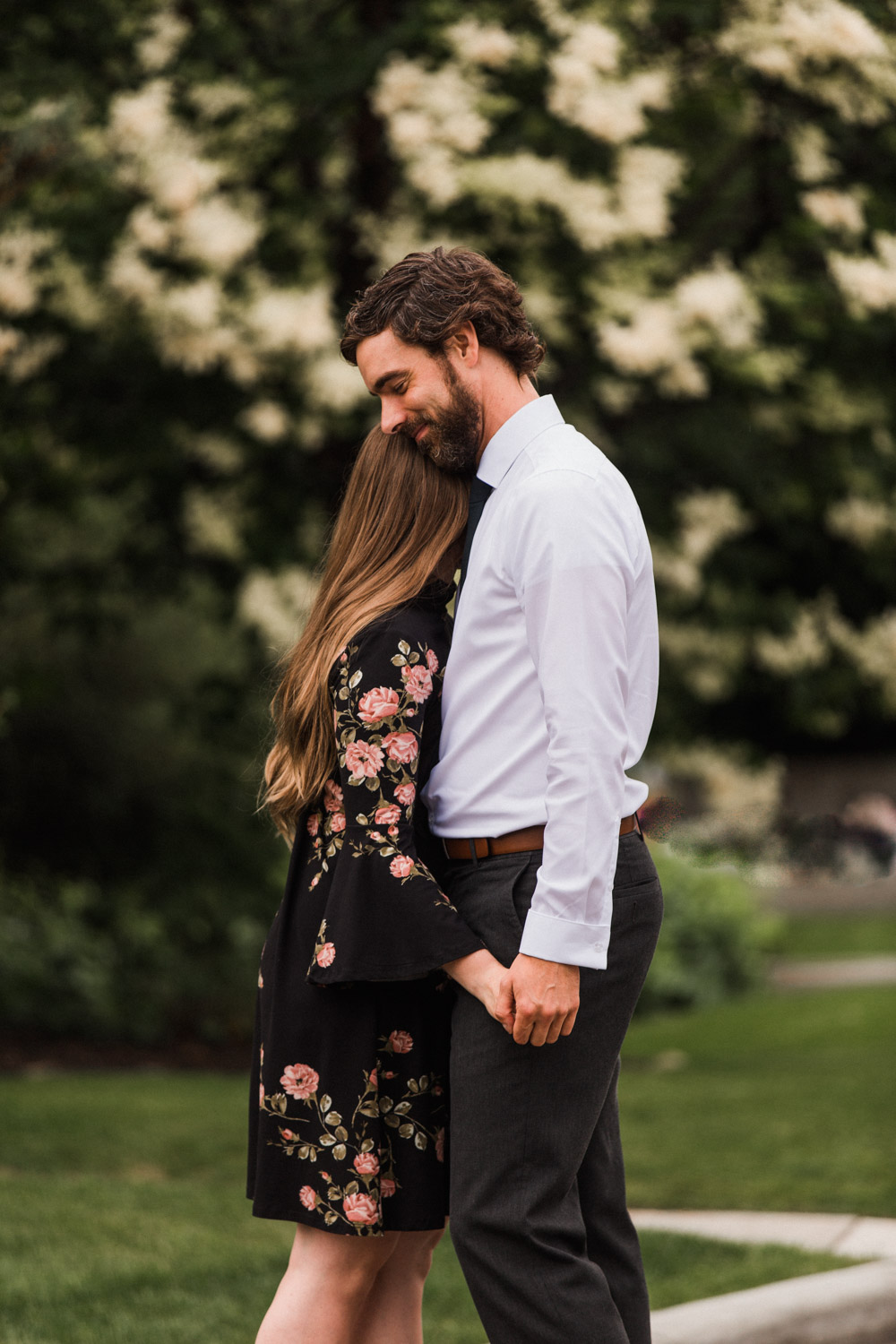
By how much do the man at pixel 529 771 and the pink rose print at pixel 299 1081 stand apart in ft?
0.79

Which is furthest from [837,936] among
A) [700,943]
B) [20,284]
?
[20,284]

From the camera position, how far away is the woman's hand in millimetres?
2238

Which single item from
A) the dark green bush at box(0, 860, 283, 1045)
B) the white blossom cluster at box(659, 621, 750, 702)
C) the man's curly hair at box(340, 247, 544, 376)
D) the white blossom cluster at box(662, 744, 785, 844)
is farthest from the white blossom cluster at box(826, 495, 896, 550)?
the man's curly hair at box(340, 247, 544, 376)

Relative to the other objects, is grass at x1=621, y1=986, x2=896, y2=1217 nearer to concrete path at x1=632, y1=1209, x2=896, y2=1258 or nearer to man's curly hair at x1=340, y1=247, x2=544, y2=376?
concrete path at x1=632, y1=1209, x2=896, y2=1258

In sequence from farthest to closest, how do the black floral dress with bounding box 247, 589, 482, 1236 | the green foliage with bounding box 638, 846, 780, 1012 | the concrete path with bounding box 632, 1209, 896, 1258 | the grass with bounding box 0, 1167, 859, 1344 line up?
1. the green foliage with bounding box 638, 846, 780, 1012
2. the concrete path with bounding box 632, 1209, 896, 1258
3. the grass with bounding box 0, 1167, 859, 1344
4. the black floral dress with bounding box 247, 589, 482, 1236

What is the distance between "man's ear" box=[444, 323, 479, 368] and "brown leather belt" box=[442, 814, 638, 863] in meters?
0.75

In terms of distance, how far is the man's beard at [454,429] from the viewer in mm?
2445

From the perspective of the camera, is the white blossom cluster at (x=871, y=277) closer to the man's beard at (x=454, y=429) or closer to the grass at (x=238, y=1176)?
the grass at (x=238, y=1176)

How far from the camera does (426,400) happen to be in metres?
2.45

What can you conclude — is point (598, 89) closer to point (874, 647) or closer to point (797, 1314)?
point (874, 647)

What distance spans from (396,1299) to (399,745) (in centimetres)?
100

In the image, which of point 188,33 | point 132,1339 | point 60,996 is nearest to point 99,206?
point 188,33

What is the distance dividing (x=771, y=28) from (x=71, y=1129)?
515cm

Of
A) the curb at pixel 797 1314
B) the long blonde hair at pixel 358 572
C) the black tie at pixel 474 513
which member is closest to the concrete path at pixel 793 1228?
the curb at pixel 797 1314
